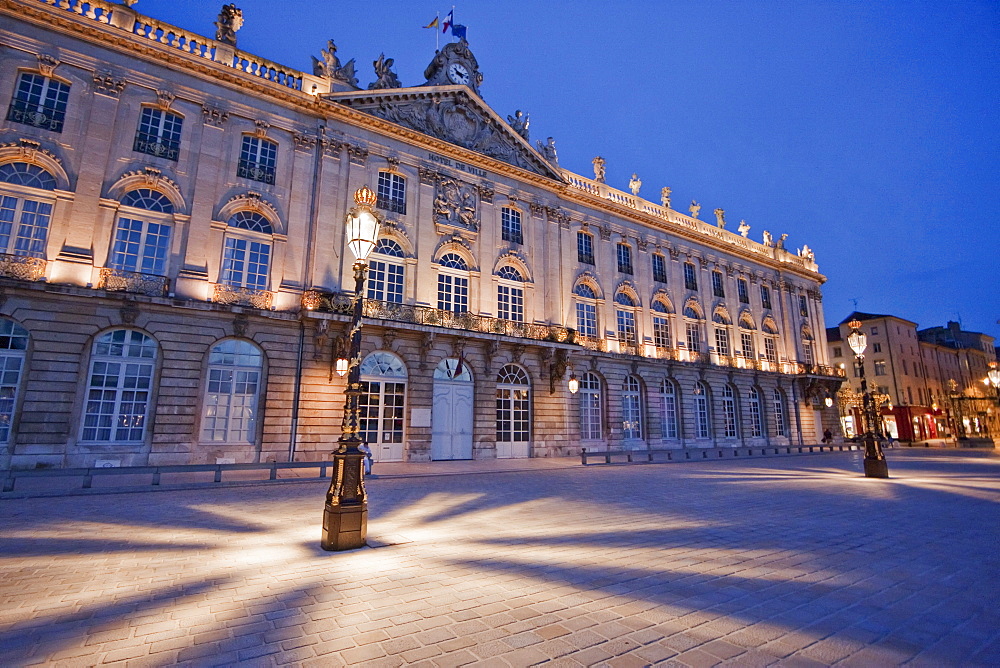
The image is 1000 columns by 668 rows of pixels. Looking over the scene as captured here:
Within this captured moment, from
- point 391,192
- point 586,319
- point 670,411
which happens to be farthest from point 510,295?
point 670,411

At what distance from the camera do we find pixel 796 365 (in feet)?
115

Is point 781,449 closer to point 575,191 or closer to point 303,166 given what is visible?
point 575,191

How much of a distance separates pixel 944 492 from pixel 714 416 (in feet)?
62.7

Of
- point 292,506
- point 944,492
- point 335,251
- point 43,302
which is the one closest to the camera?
point 292,506

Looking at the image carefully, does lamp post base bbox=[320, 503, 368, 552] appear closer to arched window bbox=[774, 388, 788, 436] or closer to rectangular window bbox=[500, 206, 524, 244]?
rectangular window bbox=[500, 206, 524, 244]

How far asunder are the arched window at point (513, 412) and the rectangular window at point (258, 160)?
42.4ft

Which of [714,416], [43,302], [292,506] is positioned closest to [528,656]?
[292,506]

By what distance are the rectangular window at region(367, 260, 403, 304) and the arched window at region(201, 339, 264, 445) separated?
16.7 ft

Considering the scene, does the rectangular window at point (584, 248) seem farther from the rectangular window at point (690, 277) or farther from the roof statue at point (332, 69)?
the roof statue at point (332, 69)

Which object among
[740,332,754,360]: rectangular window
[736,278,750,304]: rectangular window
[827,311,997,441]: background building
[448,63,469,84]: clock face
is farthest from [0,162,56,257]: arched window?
[827,311,997,441]: background building

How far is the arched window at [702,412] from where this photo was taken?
2855 cm

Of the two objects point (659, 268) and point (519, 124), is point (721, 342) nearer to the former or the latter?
point (659, 268)

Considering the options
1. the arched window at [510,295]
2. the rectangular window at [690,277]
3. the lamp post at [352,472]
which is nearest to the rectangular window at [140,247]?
the lamp post at [352,472]

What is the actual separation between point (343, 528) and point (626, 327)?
23.7m
